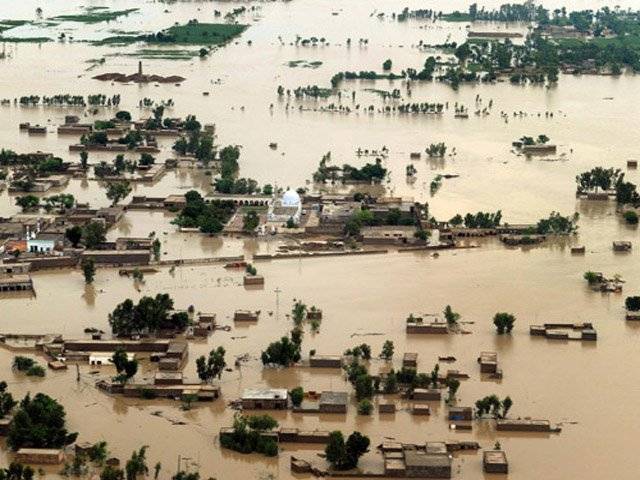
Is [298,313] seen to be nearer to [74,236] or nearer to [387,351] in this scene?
[387,351]

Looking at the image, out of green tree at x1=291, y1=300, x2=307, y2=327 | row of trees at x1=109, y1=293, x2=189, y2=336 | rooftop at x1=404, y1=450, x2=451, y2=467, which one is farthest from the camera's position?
green tree at x1=291, y1=300, x2=307, y2=327

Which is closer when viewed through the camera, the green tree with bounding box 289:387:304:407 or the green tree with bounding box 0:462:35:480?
the green tree with bounding box 0:462:35:480

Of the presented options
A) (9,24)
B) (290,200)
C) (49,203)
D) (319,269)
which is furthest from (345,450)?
(9,24)

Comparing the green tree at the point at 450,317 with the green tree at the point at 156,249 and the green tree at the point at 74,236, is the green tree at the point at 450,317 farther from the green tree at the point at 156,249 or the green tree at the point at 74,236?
the green tree at the point at 74,236

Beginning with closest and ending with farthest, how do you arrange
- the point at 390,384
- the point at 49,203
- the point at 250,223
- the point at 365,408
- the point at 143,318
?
the point at 365,408, the point at 390,384, the point at 143,318, the point at 250,223, the point at 49,203

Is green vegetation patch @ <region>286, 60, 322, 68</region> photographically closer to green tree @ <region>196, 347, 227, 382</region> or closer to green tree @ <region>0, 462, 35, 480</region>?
green tree @ <region>196, 347, 227, 382</region>

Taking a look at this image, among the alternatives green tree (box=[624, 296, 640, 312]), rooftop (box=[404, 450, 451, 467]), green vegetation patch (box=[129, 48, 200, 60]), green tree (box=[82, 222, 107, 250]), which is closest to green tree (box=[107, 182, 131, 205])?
green tree (box=[82, 222, 107, 250])
